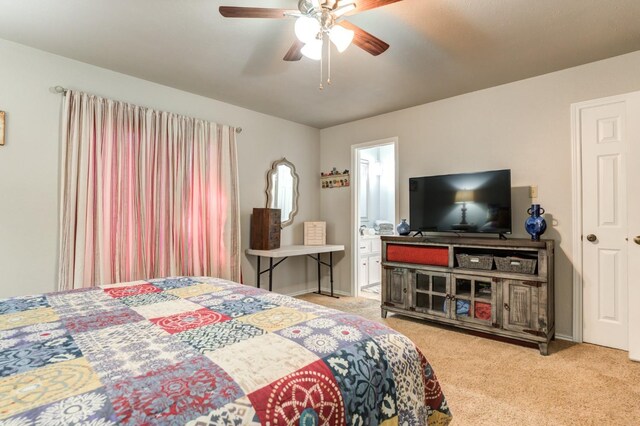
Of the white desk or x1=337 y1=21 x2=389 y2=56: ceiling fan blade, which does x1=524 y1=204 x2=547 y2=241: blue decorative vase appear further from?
the white desk

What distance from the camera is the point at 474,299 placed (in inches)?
118

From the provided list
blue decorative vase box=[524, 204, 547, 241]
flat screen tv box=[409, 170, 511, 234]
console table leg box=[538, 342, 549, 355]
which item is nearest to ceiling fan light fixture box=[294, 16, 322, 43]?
flat screen tv box=[409, 170, 511, 234]

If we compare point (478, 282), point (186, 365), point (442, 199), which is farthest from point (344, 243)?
point (186, 365)

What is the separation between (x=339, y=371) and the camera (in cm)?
96

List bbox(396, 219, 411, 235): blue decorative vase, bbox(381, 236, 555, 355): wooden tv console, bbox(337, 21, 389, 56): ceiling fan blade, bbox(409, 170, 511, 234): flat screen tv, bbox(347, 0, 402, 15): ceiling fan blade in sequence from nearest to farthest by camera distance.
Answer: bbox(347, 0, 402, 15): ceiling fan blade
bbox(337, 21, 389, 56): ceiling fan blade
bbox(381, 236, 555, 355): wooden tv console
bbox(409, 170, 511, 234): flat screen tv
bbox(396, 219, 411, 235): blue decorative vase

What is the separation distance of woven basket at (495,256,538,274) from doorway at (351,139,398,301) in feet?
4.73

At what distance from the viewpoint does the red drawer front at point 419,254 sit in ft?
10.5

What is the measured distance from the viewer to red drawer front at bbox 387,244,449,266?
3189 mm

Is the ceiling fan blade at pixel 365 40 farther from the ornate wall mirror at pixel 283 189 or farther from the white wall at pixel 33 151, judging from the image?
the ornate wall mirror at pixel 283 189

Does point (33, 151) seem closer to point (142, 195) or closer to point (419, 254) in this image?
point (142, 195)

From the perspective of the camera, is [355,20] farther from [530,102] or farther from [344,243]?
[344,243]

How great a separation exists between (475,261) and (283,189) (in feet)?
8.30

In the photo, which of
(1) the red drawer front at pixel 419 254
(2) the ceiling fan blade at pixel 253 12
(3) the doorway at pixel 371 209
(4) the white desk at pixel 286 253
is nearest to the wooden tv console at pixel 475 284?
(1) the red drawer front at pixel 419 254

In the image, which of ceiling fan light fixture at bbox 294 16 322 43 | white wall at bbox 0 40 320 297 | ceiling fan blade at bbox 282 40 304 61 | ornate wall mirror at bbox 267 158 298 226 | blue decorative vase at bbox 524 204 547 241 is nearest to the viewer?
ceiling fan light fixture at bbox 294 16 322 43
